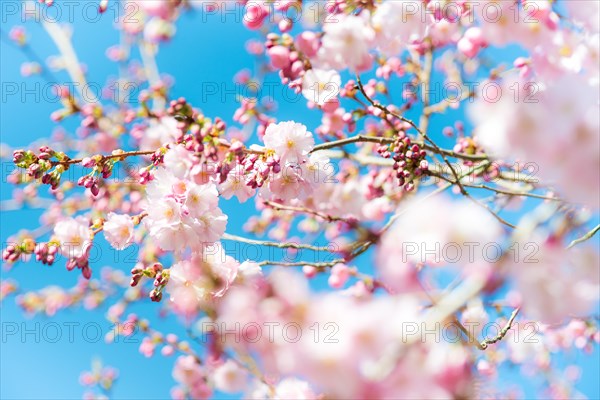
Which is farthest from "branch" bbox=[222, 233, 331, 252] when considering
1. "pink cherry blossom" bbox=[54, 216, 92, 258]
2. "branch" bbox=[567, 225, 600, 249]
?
"branch" bbox=[567, 225, 600, 249]

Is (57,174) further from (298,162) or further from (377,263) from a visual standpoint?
(377,263)

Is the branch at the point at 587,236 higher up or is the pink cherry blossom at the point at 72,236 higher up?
the pink cherry blossom at the point at 72,236

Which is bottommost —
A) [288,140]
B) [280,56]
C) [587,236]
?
[587,236]

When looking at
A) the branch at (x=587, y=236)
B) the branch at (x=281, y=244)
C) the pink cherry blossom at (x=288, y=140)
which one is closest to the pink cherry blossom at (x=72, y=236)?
the branch at (x=281, y=244)

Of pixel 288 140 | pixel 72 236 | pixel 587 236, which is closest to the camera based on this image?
pixel 587 236

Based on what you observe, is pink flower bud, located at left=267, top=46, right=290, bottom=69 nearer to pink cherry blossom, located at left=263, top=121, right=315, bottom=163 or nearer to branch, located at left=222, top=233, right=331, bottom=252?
pink cherry blossom, located at left=263, top=121, right=315, bottom=163

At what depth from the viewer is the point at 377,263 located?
1.06 m

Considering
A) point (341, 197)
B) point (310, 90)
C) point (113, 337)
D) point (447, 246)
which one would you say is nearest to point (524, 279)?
point (447, 246)

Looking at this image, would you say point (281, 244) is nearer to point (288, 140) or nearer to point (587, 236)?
point (288, 140)

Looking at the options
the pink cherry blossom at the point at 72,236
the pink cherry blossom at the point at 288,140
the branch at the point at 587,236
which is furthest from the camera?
the pink cherry blossom at the point at 72,236

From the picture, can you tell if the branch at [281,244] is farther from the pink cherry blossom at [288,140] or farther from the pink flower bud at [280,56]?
the pink flower bud at [280,56]

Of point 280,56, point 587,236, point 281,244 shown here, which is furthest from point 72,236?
point 587,236

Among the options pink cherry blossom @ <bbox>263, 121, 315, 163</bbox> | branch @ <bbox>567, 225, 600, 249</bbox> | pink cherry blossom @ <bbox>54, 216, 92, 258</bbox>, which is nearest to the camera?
branch @ <bbox>567, 225, 600, 249</bbox>

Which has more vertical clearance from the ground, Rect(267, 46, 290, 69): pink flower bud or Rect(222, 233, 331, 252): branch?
Rect(267, 46, 290, 69): pink flower bud
